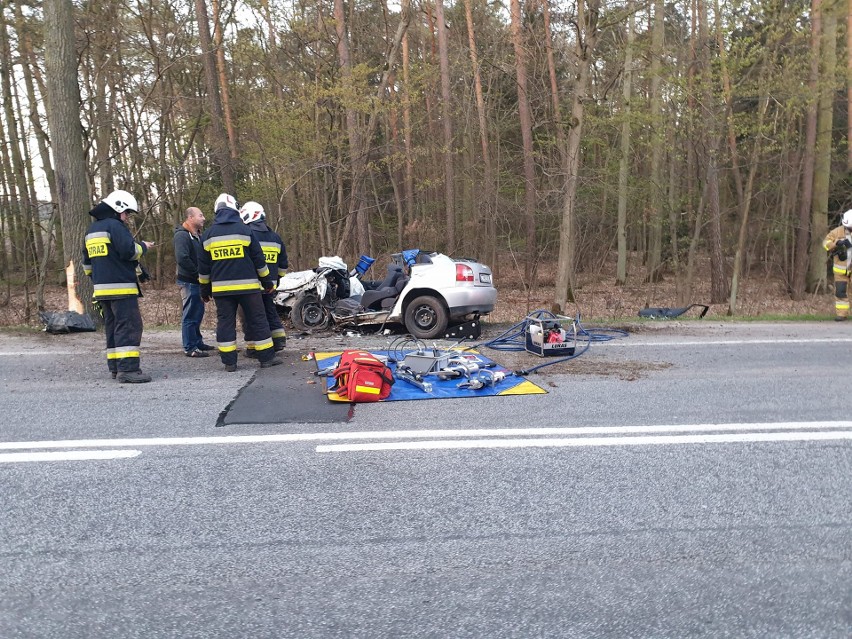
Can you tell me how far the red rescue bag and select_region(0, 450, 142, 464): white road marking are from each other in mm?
1939

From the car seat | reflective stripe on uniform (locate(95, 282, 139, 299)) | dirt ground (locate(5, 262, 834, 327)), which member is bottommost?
dirt ground (locate(5, 262, 834, 327))

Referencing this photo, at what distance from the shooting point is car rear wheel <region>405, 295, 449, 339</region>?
9750 millimetres

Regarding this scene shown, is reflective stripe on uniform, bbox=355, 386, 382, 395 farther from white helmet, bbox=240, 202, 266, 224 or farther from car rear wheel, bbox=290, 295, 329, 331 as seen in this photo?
car rear wheel, bbox=290, 295, 329, 331

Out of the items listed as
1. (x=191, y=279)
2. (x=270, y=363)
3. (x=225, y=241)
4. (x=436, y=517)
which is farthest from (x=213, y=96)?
(x=436, y=517)

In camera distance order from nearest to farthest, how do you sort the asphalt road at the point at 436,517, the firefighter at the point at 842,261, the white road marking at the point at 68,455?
the asphalt road at the point at 436,517
the white road marking at the point at 68,455
the firefighter at the point at 842,261

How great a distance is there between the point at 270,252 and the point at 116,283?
2245 millimetres

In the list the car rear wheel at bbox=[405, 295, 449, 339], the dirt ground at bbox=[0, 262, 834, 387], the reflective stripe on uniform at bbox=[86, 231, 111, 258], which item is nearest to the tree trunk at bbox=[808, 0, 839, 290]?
the dirt ground at bbox=[0, 262, 834, 387]

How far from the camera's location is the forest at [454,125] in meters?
16.3

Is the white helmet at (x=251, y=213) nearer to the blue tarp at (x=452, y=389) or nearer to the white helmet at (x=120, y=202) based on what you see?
the white helmet at (x=120, y=202)

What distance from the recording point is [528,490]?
412 centimetres

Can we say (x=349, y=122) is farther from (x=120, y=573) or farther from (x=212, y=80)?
(x=120, y=573)

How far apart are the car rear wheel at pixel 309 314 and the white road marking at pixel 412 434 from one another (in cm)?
538

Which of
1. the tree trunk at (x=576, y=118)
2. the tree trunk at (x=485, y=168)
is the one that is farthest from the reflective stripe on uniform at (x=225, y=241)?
the tree trunk at (x=485, y=168)

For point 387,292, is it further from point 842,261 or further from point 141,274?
point 842,261
